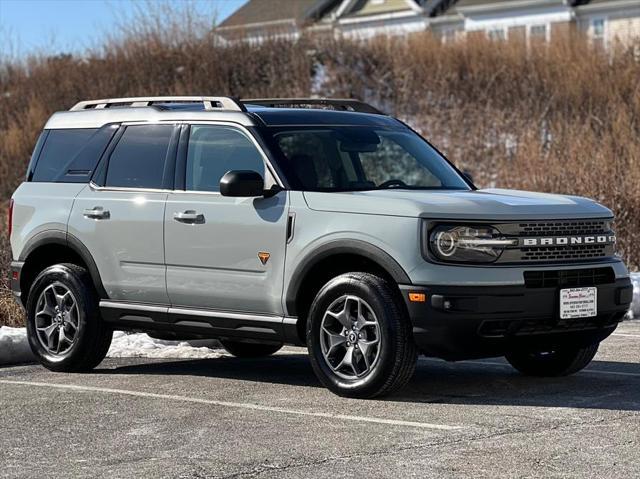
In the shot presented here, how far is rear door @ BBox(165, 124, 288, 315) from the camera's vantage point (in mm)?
8781

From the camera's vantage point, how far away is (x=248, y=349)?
10969mm

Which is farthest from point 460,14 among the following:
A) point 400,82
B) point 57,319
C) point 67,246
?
point 57,319

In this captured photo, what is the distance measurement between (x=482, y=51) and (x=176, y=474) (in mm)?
25495

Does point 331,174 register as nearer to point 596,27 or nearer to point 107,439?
point 107,439

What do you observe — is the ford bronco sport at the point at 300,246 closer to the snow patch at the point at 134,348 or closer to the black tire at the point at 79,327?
the black tire at the point at 79,327

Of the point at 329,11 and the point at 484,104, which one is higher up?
the point at 329,11

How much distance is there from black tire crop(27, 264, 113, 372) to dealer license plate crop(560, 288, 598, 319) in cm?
353

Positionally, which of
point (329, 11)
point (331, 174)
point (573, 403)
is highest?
point (329, 11)


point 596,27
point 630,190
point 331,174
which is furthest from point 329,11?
point 331,174

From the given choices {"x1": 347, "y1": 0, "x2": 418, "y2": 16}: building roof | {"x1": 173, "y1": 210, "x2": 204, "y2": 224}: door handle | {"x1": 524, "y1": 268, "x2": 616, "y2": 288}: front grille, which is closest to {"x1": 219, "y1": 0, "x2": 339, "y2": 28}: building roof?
{"x1": 347, "y1": 0, "x2": 418, "y2": 16}: building roof

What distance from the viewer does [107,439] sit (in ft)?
23.4

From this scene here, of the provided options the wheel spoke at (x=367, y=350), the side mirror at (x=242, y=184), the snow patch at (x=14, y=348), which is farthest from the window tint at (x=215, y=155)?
the snow patch at (x=14, y=348)

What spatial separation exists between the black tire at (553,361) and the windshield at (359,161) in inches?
50.0

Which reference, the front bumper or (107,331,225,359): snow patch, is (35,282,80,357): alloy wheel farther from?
the front bumper
